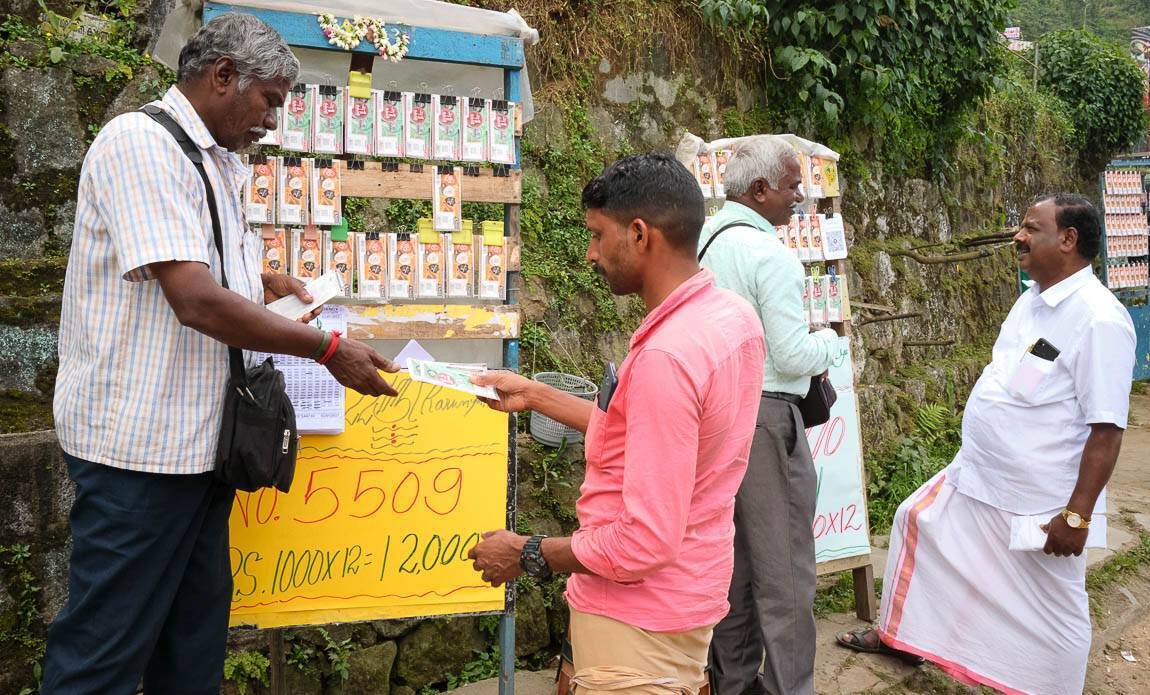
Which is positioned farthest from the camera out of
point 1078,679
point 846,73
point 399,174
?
point 846,73

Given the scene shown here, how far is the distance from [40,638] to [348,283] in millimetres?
1496

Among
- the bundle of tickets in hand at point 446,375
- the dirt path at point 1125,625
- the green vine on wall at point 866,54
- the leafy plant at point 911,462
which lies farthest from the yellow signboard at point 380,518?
the leafy plant at point 911,462

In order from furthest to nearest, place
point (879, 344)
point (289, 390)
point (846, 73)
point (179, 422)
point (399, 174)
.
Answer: point (879, 344), point (846, 73), point (399, 174), point (289, 390), point (179, 422)

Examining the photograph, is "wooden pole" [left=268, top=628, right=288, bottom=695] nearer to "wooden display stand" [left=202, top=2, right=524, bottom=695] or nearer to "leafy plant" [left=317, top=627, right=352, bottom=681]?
"wooden display stand" [left=202, top=2, right=524, bottom=695]

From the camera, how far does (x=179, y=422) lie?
84.2 inches

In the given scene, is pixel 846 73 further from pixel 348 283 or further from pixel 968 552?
pixel 348 283

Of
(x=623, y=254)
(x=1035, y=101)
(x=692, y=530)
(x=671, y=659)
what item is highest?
(x=1035, y=101)

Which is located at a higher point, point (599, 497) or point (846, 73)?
point (846, 73)

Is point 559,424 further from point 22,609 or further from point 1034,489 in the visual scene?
point 22,609

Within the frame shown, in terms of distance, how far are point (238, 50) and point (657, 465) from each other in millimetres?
1402

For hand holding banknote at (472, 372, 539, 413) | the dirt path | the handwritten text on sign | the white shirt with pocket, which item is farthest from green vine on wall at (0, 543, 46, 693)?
the dirt path

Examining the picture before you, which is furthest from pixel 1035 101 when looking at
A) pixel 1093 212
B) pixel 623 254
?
pixel 623 254

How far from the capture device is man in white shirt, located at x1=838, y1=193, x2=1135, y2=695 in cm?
319

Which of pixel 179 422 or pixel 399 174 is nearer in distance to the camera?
pixel 179 422
